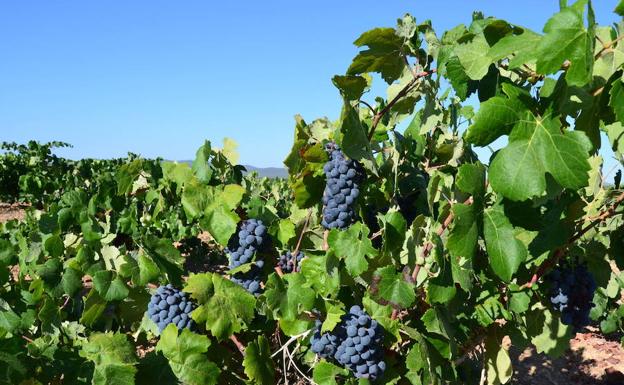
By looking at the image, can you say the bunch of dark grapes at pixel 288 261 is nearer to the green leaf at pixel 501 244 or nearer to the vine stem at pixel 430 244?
the vine stem at pixel 430 244

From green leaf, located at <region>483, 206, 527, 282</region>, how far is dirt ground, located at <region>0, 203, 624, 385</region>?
310cm

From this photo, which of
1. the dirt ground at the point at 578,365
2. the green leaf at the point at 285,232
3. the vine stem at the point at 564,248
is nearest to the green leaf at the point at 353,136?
the green leaf at the point at 285,232

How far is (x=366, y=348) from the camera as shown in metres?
1.99

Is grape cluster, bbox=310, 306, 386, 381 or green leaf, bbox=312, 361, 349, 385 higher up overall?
grape cluster, bbox=310, 306, 386, 381

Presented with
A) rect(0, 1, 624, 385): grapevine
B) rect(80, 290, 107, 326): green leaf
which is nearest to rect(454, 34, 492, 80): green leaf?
rect(0, 1, 624, 385): grapevine

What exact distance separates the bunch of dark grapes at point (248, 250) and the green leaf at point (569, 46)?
135cm

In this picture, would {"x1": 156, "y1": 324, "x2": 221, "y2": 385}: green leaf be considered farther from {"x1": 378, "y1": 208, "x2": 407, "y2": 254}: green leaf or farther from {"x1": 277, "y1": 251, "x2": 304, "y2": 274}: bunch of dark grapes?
{"x1": 378, "y1": 208, "x2": 407, "y2": 254}: green leaf

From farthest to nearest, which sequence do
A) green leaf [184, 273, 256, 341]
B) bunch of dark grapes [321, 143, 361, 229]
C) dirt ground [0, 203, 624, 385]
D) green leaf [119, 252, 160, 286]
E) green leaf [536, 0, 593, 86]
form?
dirt ground [0, 203, 624, 385], green leaf [119, 252, 160, 286], green leaf [184, 273, 256, 341], bunch of dark grapes [321, 143, 361, 229], green leaf [536, 0, 593, 86]

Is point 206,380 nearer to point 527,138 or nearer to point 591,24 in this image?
point 527,138

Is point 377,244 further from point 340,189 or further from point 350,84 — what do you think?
point 350,84

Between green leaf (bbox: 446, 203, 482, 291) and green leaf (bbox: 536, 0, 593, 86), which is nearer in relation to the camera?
green leaf (bbox: 536, 0, 593, 86)

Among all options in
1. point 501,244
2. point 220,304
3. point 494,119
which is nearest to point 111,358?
point 220,304

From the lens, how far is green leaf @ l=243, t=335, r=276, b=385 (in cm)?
213

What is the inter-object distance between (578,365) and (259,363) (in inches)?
149
